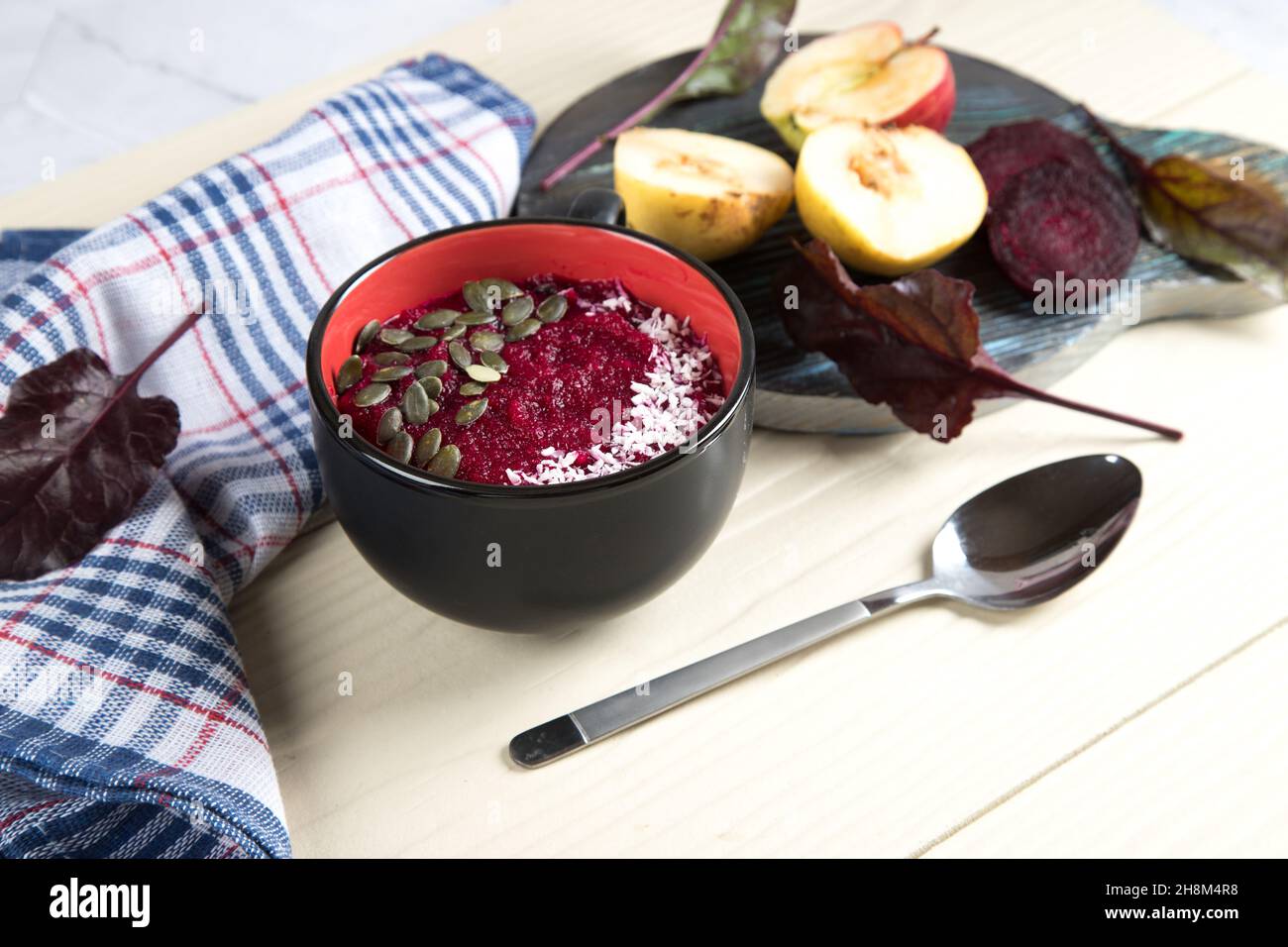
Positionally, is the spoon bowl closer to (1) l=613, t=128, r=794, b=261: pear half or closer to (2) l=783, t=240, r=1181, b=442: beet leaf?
(2) l=783, t=240, r=1181, b=442: beet leaf

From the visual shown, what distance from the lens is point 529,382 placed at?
751 millimetres

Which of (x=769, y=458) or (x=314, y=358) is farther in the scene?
(x=769, y=458)

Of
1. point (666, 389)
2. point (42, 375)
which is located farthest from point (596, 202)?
point (42, 375)

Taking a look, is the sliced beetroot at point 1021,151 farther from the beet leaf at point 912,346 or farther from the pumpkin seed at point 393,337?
the pumpkin seed at point 393,337

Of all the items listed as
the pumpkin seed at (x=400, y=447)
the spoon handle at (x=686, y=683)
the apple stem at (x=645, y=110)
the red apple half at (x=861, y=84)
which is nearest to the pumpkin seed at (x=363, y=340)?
the pumpkin seed at (x=400, y=447)

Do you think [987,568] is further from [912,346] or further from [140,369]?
[140,369]

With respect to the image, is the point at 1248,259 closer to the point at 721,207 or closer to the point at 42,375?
the point at 721,207

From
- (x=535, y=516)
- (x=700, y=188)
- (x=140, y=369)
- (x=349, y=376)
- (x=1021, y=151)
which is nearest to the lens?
(x=535, y=516)

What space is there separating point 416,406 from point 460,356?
50 mm

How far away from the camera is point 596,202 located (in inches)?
36.6

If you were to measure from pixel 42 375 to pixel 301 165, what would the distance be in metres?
0.28

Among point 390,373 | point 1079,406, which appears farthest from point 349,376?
point 1079,406

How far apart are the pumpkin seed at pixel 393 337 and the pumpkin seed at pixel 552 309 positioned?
0.09 m

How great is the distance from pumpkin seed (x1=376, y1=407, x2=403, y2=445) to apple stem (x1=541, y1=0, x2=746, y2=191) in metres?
0.46
